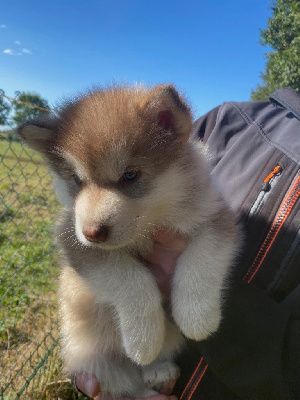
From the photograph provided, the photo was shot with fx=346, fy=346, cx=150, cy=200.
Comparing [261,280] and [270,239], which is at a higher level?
[270,239]

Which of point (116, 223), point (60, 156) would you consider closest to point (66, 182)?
point (60, 156)

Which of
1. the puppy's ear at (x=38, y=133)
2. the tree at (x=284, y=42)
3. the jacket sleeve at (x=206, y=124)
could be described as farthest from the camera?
the tree at (x=284, y=42)

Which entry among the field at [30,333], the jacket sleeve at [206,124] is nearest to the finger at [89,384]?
the field at [30,333]

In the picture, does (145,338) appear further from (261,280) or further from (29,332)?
(29,332)

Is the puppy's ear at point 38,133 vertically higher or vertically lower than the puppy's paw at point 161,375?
higher

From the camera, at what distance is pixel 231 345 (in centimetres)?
172

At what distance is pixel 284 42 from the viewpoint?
48.9 feet

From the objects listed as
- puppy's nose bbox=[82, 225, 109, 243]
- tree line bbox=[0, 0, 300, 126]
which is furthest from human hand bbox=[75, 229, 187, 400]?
tree line bbox=[0, 0, 300, 126]

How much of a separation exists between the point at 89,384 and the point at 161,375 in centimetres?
42

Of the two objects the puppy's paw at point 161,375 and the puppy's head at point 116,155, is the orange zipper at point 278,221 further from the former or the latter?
the puppy's paw at point 161,375

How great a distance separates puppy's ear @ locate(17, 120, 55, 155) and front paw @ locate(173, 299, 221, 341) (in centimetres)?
111

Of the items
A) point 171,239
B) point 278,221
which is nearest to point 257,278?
point 278,221

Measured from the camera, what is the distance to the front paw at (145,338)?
1760mm

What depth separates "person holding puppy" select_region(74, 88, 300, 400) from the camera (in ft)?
5.46
